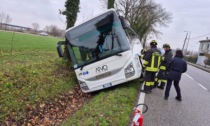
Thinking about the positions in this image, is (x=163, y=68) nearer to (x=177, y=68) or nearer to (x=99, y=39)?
(x=177, y=68)

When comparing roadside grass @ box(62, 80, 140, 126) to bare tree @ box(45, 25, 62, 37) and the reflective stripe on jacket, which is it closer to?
the reflective stripe on jacket

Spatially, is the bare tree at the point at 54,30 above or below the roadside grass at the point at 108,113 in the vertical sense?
above

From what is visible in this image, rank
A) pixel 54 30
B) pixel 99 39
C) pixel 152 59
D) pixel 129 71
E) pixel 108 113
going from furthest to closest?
1. pixel 54 30
2. pixel 152 59
3. pixel 99 39
4. pixel 129 71
5. pixel 108 113

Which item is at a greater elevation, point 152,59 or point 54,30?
point 54,30

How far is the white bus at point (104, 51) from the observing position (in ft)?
22.1

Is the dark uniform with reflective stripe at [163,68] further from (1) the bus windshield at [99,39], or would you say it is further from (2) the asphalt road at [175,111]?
(1) the bus windshield at [99,39]

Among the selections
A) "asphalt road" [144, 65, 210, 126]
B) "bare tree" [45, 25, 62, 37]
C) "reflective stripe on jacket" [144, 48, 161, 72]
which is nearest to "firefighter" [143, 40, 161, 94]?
"reflective stripe on jacket" [144, 48, 161, 72]

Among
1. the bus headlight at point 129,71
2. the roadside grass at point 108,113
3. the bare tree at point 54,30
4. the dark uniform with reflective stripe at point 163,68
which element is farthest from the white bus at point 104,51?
the bare tree at point 54,30

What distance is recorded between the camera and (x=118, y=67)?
6723 mm

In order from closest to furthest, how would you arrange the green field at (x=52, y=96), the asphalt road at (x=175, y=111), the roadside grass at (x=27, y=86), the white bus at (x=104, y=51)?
the green field at (x=52, y=96)
the asphalt road at (x=175, y=111)
the roadside grass at (x=27, y=86)
the white bus at (x=104, y=51)

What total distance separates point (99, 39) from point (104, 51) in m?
0.45

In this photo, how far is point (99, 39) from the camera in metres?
6.88

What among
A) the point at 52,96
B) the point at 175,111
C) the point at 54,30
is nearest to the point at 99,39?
the point at 52,96

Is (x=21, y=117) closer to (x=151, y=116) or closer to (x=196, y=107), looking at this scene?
(x=151, y=116)
